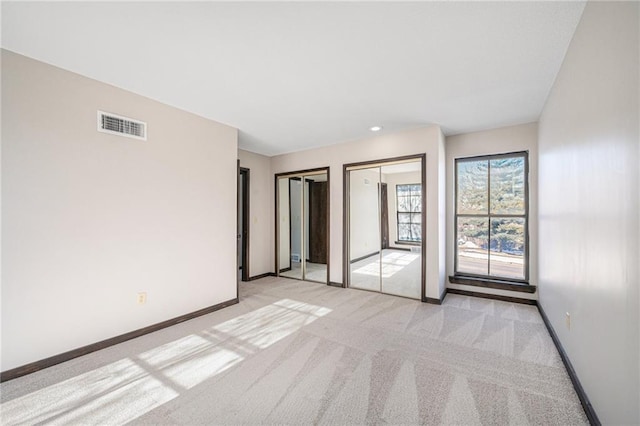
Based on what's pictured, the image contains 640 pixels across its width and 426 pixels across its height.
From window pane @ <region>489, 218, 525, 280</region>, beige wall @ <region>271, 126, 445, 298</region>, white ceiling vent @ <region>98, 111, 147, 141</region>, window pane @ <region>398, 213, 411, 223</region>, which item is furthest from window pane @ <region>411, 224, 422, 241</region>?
white ceiling vent @ <region>98, 111, 147, 141</region>

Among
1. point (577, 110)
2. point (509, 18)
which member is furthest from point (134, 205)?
point (577, 110)

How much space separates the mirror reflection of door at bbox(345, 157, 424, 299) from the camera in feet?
13.8

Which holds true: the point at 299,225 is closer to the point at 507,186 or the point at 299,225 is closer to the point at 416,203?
the point at 416,203

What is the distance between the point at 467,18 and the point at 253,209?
447 centimetres

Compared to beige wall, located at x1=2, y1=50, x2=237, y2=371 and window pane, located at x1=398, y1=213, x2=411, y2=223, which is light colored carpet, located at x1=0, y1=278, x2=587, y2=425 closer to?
beige wall, located at x1=2, y1=50, x2=237, y2=371

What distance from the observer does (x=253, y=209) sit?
539 cm

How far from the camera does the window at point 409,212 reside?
416cm

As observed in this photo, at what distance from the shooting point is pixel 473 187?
14.2 ft

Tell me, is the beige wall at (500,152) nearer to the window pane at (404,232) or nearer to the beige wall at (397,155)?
the beige wall at (397,155)

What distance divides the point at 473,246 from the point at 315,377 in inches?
135

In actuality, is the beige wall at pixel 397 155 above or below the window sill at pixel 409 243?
above

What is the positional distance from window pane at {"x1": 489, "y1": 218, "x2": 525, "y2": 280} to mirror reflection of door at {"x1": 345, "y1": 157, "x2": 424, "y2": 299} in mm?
1181

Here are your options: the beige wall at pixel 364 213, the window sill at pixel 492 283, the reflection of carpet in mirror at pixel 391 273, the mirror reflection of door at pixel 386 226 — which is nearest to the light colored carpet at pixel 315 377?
the window sill at pixel 492 283

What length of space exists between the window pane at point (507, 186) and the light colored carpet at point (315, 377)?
1.59m
